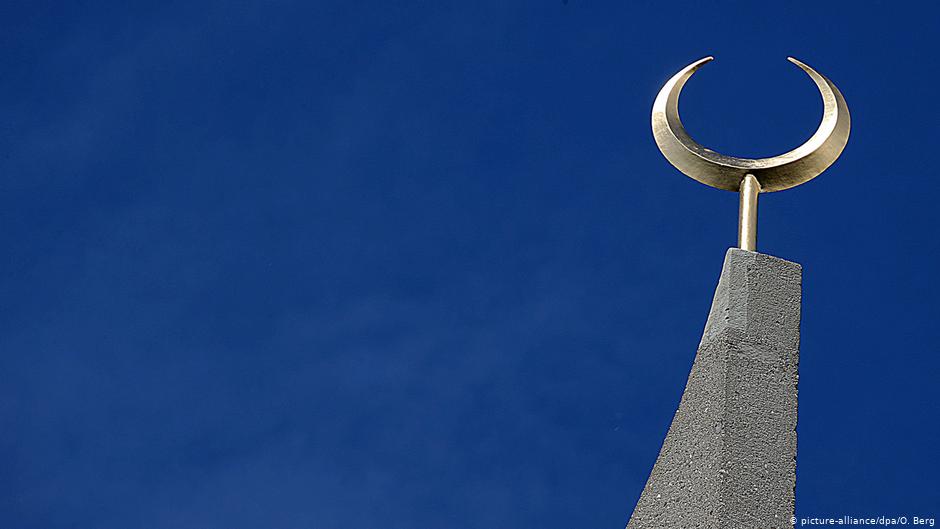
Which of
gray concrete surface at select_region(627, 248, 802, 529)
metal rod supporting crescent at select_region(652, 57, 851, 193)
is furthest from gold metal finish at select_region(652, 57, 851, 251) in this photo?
gray concrete surface at select_region(627, 248, 802, 529)

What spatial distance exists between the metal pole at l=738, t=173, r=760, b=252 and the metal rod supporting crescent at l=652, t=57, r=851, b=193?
0.04m

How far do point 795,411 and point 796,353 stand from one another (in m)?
0.24

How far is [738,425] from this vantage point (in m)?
5.53

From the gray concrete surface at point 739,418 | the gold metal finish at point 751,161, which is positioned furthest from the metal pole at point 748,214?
Answer: the gray concrete surface at point 739,418

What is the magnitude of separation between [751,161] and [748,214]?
0.73 feet

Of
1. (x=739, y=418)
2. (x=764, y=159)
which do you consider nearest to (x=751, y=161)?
(x=764, y=159)

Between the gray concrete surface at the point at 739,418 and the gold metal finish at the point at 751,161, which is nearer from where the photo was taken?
the gray concrete surface at the point at 739,418

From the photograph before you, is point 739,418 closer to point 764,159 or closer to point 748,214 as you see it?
point 748,214

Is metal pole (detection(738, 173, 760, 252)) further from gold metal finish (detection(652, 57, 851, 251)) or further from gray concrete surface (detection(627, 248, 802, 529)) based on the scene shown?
gray concrete surface (detection(627, 248, 802, 529))

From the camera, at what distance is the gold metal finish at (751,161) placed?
20.0ft

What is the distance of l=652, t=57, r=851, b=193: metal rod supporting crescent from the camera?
6.10 metres

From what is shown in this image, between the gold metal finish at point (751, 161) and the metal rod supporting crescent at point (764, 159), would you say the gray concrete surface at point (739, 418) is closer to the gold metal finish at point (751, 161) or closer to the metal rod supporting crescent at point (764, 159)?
the gold metal finish at point (751, 161)

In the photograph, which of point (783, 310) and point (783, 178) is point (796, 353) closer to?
point (783, 310)

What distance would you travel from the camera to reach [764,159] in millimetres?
6207
